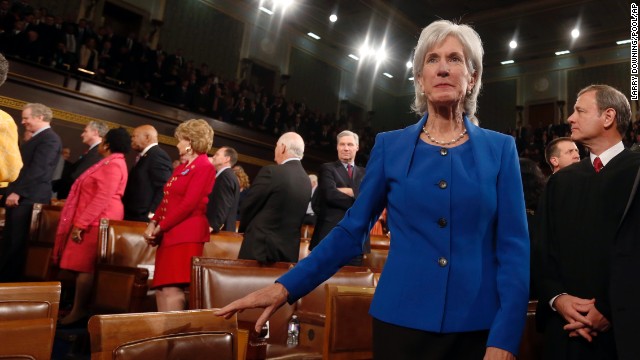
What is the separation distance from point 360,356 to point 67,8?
1210 centimetres

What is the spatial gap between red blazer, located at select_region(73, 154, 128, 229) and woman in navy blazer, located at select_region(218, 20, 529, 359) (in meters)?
2.95

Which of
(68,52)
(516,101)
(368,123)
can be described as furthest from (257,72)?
(516,101)

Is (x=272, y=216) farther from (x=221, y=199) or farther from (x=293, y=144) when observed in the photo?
(x=221, y=199)

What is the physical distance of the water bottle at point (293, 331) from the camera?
2357 millimetres

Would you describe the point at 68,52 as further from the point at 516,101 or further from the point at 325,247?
the point at 516,101

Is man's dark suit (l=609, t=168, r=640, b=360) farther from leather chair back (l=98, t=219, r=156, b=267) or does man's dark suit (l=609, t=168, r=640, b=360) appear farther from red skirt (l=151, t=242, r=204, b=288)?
leather chair back (l=98, t=219, r=156, b=267)

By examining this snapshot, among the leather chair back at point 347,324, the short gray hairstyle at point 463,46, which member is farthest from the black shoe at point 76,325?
the short gray hairstyle at point 463,46

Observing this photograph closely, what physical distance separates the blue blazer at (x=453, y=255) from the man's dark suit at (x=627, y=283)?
614 millimetres

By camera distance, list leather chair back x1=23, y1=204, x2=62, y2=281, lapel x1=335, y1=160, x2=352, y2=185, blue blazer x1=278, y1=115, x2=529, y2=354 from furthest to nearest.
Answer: leather chair back x1=23, y1=204, x2=62, y2=281 → lapel x1=335, y1=160, x2=352, y2=185 → blue blazer x1=278, y1=115, x2=529, y2=354

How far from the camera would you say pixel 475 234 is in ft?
3.48

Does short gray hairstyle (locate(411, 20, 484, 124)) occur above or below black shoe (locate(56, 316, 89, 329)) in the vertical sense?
above

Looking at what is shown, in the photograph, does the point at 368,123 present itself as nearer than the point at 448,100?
No

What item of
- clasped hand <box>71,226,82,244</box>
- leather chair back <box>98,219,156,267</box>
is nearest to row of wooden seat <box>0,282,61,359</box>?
leather chair back <box>98,219,156,267</box>

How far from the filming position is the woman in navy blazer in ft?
3.35
